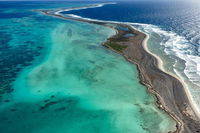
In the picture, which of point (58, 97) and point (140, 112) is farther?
point (58, 97)

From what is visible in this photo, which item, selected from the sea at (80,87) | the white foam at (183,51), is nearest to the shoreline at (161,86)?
the sea at (80,87)

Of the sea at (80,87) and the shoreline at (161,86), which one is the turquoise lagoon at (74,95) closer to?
the sea at (80,87)

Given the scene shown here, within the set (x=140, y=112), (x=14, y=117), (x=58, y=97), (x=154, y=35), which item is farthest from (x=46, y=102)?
(x=154, y=35)

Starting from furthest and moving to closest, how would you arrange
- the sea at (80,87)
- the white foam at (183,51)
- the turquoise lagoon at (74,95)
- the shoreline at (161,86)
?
the white foam at (183,51) < the shoreline at (161,86) < the sea at (80,87) < the turquoise lagoon at (74,95)

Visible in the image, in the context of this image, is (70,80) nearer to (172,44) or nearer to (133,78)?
(133,78)

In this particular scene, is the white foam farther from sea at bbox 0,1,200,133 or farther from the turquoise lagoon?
the turquoise lagoon

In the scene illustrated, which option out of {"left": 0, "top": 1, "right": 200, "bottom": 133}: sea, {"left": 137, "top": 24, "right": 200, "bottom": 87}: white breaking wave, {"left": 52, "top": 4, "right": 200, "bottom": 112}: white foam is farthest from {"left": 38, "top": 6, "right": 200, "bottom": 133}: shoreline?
{"left": 137, "top": 24, "right": 200, "bottom": 87}: white breaking wave

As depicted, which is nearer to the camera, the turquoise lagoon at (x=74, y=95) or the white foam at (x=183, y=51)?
the turquoise lagoon at (x=74, y=95)

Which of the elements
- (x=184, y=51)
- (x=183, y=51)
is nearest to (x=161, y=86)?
(x=183, y=51)

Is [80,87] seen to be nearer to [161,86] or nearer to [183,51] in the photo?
[161,86]
